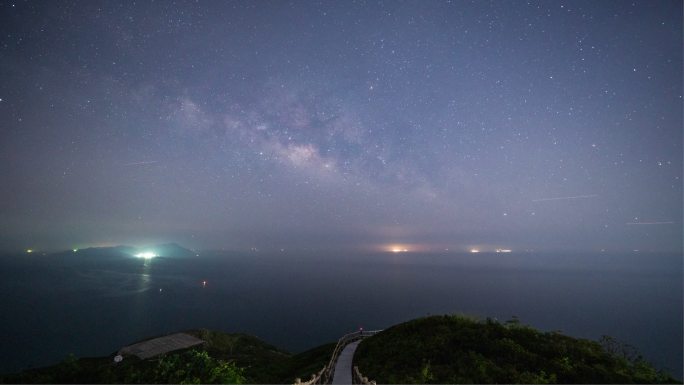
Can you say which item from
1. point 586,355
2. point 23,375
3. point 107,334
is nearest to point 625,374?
point 586,355

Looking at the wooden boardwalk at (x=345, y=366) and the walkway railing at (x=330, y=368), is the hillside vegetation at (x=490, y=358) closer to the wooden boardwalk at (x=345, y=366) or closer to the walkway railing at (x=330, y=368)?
the wooden boardwalk at (x=345, y=366)

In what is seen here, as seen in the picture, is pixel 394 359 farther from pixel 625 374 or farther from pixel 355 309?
pixel 355 309

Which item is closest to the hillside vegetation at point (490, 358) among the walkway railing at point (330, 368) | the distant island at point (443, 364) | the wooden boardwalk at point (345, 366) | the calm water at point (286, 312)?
the distant island at point (443, 364)

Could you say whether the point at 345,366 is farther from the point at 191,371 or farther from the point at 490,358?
the point at 191,371

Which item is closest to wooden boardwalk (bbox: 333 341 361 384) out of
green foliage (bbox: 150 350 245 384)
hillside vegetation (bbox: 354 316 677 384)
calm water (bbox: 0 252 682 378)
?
hillside vegetation (bbox: 354 316 677 384)

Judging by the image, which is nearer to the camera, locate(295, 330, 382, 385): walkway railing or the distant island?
the distant island

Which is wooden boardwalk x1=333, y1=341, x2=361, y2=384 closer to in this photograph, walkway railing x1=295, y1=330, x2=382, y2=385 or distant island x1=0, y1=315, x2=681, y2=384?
walkway railing x1=295, y1=330, x2=382, y2=385

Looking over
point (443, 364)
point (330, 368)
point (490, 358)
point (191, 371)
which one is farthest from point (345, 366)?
point (191, 371)
